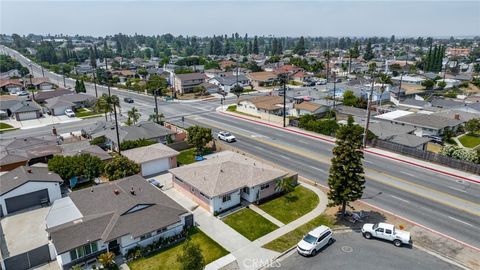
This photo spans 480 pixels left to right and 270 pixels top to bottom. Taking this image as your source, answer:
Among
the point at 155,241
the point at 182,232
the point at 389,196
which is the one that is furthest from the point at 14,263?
the point at 389,196

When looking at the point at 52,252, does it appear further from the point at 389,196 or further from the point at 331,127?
the point at 331,127

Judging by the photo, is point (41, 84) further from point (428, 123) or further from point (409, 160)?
point (428, 123)

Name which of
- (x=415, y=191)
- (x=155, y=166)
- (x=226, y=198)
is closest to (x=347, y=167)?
(x=226, y=198)

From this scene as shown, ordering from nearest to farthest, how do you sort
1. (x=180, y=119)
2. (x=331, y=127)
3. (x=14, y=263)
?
1. (x=14, y=263)
2. (x=331, y=127)
3. (x=180, y=119)

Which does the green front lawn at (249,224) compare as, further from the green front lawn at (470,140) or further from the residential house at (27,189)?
the green front lawn at (470,140)

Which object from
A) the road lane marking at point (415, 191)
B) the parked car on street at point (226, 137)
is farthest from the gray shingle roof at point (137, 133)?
the road lane marking at point (415, 191)
